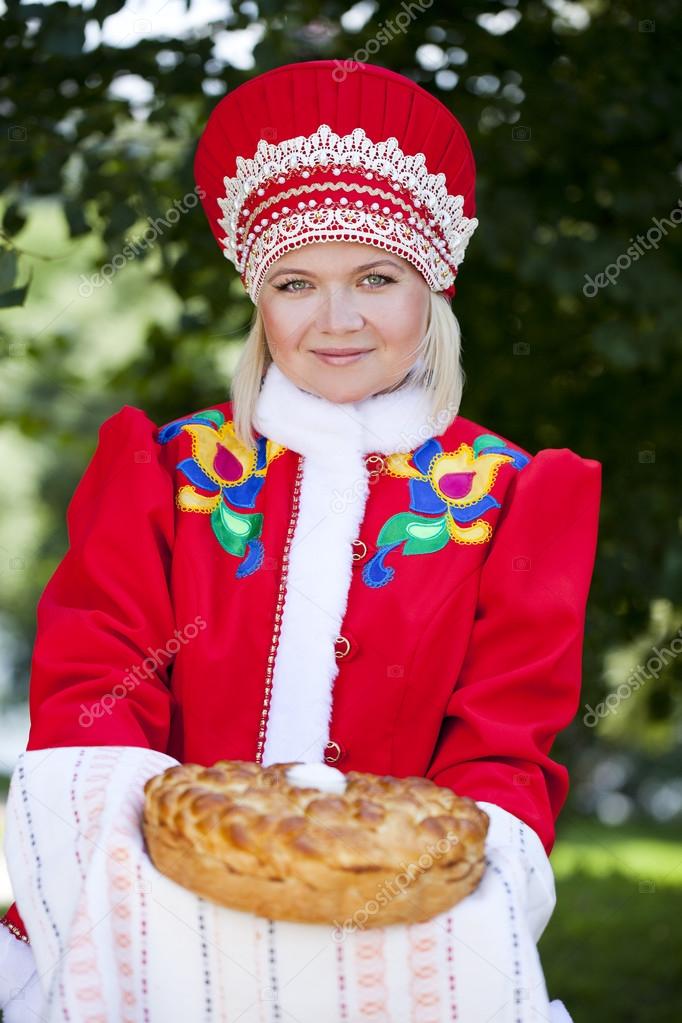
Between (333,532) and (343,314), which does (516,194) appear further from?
(333,532)

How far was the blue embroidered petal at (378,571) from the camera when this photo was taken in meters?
2.44

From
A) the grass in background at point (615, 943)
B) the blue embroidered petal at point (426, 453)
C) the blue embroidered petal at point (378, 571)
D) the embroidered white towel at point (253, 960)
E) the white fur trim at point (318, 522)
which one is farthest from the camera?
the grass in background at point (615, 943)

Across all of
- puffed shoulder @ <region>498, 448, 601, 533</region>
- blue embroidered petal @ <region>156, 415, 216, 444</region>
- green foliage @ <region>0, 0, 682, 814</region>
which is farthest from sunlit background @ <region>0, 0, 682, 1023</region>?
puffed shoulder @ <region>498, 448, 601, 533</region>

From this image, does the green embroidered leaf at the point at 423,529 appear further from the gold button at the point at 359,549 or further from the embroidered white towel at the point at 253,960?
the embroidered white towel at the point at 253,960

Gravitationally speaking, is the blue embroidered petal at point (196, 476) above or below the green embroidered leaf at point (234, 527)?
above

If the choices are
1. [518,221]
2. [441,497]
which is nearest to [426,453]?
[441,497]

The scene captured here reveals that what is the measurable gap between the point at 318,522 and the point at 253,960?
832 millimetres

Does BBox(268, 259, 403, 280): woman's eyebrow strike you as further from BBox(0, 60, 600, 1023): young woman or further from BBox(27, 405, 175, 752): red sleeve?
BBox(27, 405, 175, 752): red sleeve

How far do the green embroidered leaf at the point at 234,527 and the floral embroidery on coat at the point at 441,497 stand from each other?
0.22m

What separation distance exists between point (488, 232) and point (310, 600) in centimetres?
161

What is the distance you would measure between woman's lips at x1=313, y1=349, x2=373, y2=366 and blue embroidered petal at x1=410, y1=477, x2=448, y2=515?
0.24 m

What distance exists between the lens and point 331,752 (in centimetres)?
235

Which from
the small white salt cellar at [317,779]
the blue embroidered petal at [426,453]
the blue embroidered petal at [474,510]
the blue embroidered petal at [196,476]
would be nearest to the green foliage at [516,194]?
the blue embroidered petal at [196,476]

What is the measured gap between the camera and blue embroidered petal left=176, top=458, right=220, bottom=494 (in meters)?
2.52
